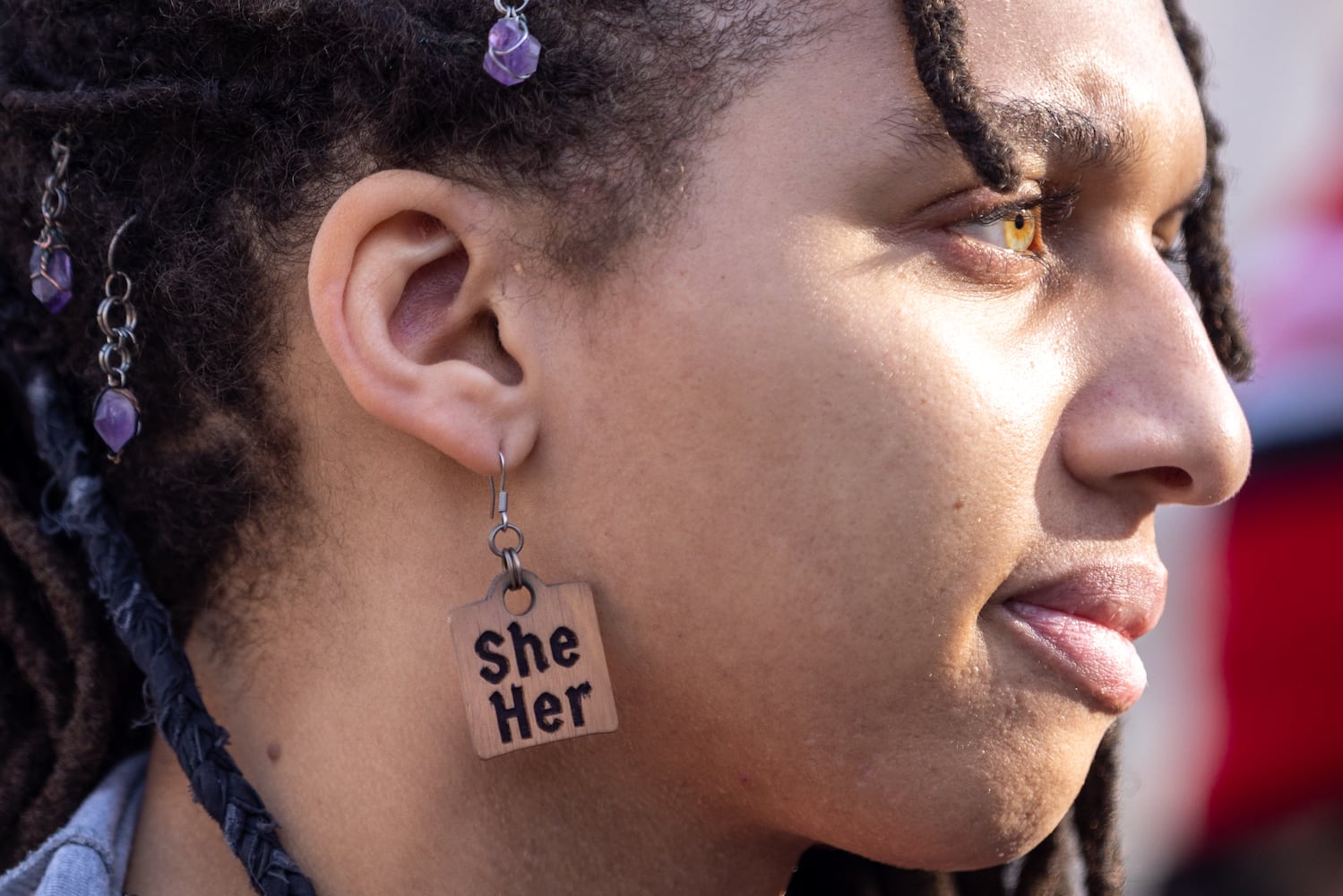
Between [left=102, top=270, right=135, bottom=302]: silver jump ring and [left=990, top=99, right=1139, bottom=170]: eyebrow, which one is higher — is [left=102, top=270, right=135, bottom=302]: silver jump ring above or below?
above

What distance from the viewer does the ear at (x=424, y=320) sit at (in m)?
1.89

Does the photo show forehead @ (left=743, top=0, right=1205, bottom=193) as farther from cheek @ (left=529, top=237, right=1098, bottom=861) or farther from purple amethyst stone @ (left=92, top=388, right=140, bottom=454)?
purple amethyst stone @ (left=92, top=388, right=140, bottom=454)

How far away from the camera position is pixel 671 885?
207cm

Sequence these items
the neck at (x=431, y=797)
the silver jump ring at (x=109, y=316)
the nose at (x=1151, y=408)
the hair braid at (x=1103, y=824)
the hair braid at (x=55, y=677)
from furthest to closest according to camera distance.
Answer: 1. the hair braid at (x=1103, y=824)
2. the hair braid at (x=55, y=677)
3. the silver jump ring at (x=109, y=316)
4. the neck at (x=431, y=797)
5. the nose at (x=1151, y=408)

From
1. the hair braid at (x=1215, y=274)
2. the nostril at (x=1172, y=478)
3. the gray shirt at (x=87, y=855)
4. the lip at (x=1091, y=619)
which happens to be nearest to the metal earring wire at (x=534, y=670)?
the lip at (x=1091, y=619)

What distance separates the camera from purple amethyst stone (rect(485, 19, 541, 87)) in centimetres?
185

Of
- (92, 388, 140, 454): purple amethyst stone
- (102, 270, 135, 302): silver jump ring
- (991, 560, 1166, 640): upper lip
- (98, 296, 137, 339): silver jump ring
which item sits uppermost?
(102, 270, 135, 302): silver jump ring

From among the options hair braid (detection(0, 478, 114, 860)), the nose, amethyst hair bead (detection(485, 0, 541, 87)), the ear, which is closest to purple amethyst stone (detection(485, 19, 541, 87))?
amethyst hair bead (detection(485, 0, 541, 87))

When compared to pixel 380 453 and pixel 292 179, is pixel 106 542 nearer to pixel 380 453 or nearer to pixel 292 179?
pixel 380 453

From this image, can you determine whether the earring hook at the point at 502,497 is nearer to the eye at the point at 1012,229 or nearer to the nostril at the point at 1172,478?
the eye at the point at 1012,229

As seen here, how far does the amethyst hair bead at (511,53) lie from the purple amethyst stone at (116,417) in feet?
2.49

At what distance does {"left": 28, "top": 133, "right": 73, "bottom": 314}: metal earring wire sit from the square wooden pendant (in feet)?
2.75

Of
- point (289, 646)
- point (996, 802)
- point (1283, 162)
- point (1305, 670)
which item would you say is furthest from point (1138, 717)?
point (289, 646)

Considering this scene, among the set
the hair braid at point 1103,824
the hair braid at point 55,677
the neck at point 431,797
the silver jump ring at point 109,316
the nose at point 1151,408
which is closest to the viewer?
the nose at point 1151,408
